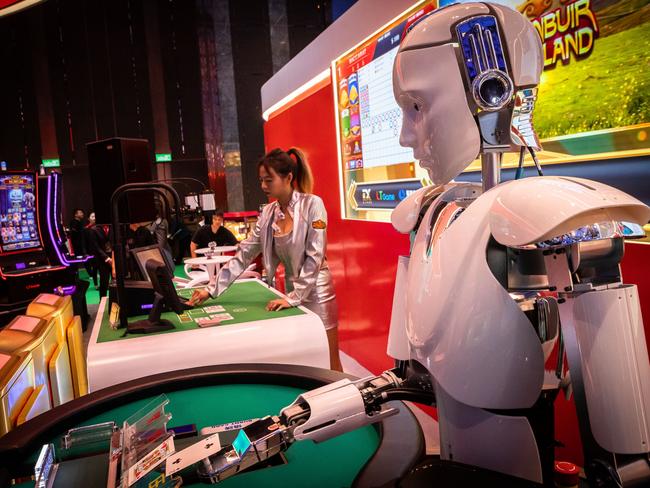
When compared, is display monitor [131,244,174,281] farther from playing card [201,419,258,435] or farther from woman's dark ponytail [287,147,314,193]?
playing card [201,419,258,435]

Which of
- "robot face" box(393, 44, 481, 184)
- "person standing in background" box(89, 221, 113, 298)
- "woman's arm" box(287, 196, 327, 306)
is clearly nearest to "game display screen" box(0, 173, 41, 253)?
"person standing in background" box(89, 221, 113, 298)

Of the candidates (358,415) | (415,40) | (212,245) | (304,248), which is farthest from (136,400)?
(212,245)

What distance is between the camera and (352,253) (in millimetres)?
4055

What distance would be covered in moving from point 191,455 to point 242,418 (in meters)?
0.47

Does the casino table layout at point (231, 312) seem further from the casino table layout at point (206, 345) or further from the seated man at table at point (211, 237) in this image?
the seated man at table at point (211, 237)

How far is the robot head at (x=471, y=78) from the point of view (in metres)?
0.95

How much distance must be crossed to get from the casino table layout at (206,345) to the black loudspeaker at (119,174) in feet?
4.72

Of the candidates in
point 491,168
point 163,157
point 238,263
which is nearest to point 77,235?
point 163,157

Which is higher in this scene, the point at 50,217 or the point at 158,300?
the point at 50,217

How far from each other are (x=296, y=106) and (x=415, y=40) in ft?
14.0

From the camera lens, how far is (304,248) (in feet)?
8.70

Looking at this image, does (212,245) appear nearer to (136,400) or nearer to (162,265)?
(162,265)

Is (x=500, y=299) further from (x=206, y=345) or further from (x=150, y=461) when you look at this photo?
(x=206, y=345)

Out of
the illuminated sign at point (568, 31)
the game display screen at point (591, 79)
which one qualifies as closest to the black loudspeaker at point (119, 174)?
the game display screen at point (591, 79)
